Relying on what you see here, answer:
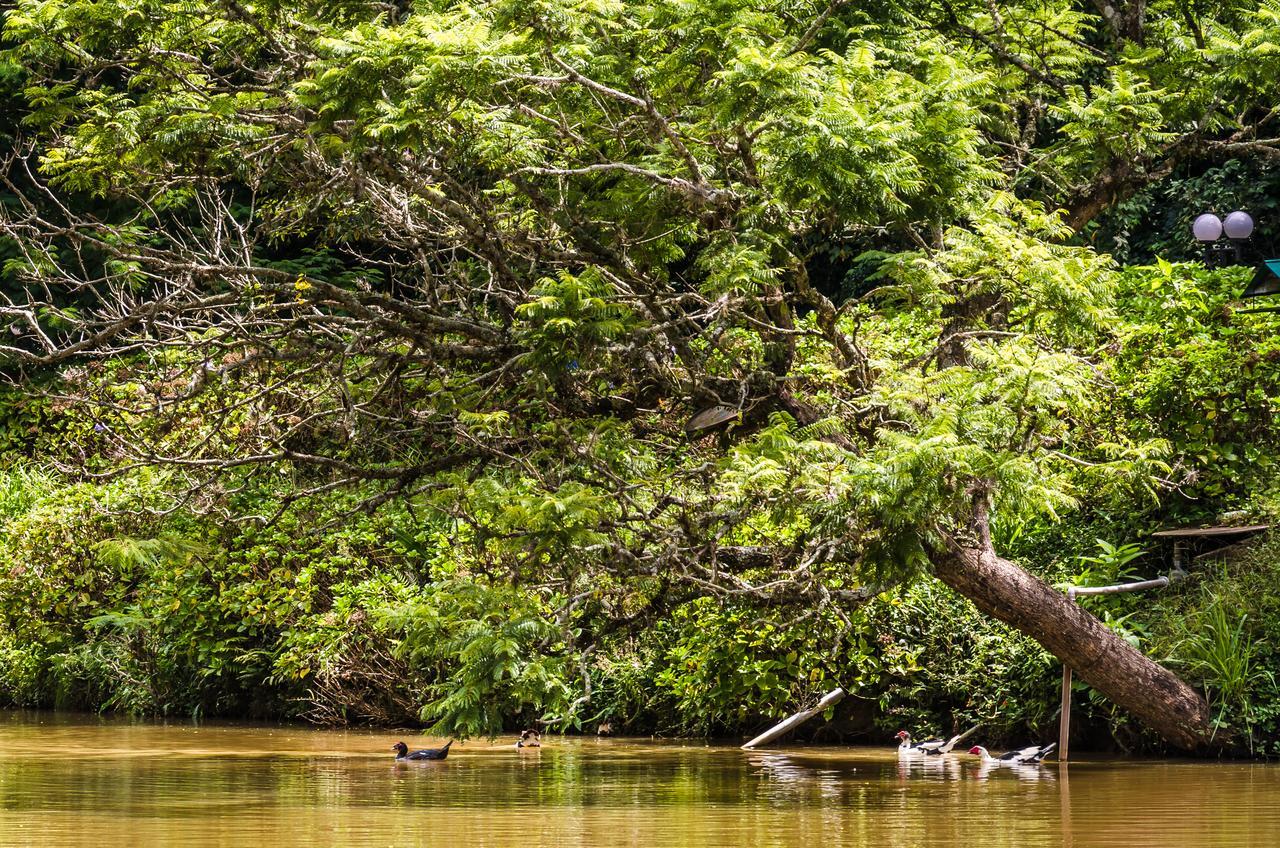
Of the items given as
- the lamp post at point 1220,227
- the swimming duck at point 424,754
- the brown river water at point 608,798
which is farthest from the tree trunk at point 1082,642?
the lamp post at point 1220,227

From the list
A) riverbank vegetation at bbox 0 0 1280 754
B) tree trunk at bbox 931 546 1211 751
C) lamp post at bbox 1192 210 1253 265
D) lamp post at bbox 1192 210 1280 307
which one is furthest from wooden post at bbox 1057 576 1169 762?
lamp post at bbox 1192 210 1253 265

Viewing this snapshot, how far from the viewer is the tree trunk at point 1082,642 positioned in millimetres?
10477

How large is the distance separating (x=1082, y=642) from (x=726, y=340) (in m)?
3.12

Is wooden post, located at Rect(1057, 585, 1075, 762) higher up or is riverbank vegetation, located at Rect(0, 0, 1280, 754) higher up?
riverbank vegetation, located at Rect(0, 0, 1280, 754)

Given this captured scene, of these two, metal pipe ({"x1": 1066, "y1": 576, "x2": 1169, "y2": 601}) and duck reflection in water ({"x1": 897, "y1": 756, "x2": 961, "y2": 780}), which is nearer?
duck reflection in water ({"x1": 897, "y1": 756, "x2": 961, "y2": 780})

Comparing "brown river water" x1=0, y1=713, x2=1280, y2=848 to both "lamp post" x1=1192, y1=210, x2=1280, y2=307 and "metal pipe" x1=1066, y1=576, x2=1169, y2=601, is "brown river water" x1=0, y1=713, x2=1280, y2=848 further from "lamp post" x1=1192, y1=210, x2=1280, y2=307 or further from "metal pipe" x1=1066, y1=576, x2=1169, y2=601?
"lamp post" x1=1192, y1=210, x2=1280, y2=307

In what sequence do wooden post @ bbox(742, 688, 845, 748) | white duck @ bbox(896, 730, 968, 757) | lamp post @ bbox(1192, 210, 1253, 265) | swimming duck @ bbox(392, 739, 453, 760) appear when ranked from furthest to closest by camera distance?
lamp post @ bbox(1192, 210, 1253, 265)
wooden post @ bbox(742, 688, 845, 748)
white duck @ bbox(896, 730, 968, 757)
swimming duck @ bbox(392, 739, 453, 760)

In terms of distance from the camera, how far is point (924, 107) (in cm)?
970

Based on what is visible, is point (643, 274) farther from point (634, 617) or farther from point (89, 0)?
point (89, 0)

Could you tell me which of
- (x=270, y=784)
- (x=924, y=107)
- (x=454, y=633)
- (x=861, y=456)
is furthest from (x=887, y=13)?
(x=270, y=784)

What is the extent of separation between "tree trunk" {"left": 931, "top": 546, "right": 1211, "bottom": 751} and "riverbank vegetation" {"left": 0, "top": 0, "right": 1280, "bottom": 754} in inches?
1.1

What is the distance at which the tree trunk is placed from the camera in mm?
10477

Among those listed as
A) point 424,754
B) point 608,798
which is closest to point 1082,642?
point 608,798

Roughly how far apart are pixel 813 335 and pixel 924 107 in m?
1.66
